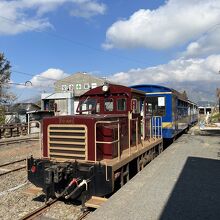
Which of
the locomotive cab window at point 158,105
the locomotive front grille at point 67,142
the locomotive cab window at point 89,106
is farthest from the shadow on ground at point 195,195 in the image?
the locomotive cab window at point 158,105

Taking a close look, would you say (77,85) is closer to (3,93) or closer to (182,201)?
(3,93)

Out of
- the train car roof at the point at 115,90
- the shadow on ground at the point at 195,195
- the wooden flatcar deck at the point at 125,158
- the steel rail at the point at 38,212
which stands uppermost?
the train car roof at the point at 115,90

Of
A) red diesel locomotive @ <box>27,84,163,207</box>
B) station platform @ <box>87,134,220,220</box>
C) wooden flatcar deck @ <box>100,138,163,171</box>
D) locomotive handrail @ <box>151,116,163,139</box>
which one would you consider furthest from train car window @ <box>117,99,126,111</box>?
locomotive handrail @ <box>151,116,163,139</box>

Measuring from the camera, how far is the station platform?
5.60 m

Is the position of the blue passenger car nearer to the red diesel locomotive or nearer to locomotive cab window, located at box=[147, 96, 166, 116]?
locomotive cab window, located at box=[147, 96, 166, 116]

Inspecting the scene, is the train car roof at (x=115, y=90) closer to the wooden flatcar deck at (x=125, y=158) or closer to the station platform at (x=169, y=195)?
the wooden flatcar deck at (x=125, y=158)

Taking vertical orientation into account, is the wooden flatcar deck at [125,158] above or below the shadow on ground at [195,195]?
above

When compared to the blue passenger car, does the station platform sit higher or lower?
lower

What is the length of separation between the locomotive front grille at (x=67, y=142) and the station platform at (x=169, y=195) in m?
1.32

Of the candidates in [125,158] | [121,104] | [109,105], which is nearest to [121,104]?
[121,104]

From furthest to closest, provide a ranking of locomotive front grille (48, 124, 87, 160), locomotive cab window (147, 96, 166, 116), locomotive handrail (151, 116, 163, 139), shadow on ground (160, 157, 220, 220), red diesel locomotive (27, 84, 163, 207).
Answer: locomotive cab window (147, 96, 166, 116), locomotive handrail (151, 116, 163, 139), locomotive front grille (48, 124, 87, 160), red diesel locomotive (27, 84, 163, 207), shadow on ground (160, 157, 220, 220)

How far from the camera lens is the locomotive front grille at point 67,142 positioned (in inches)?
270

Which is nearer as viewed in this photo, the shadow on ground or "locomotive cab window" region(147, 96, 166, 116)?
the shadow on ground

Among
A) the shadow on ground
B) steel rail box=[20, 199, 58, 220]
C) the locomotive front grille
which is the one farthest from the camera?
the locomotive front grille
